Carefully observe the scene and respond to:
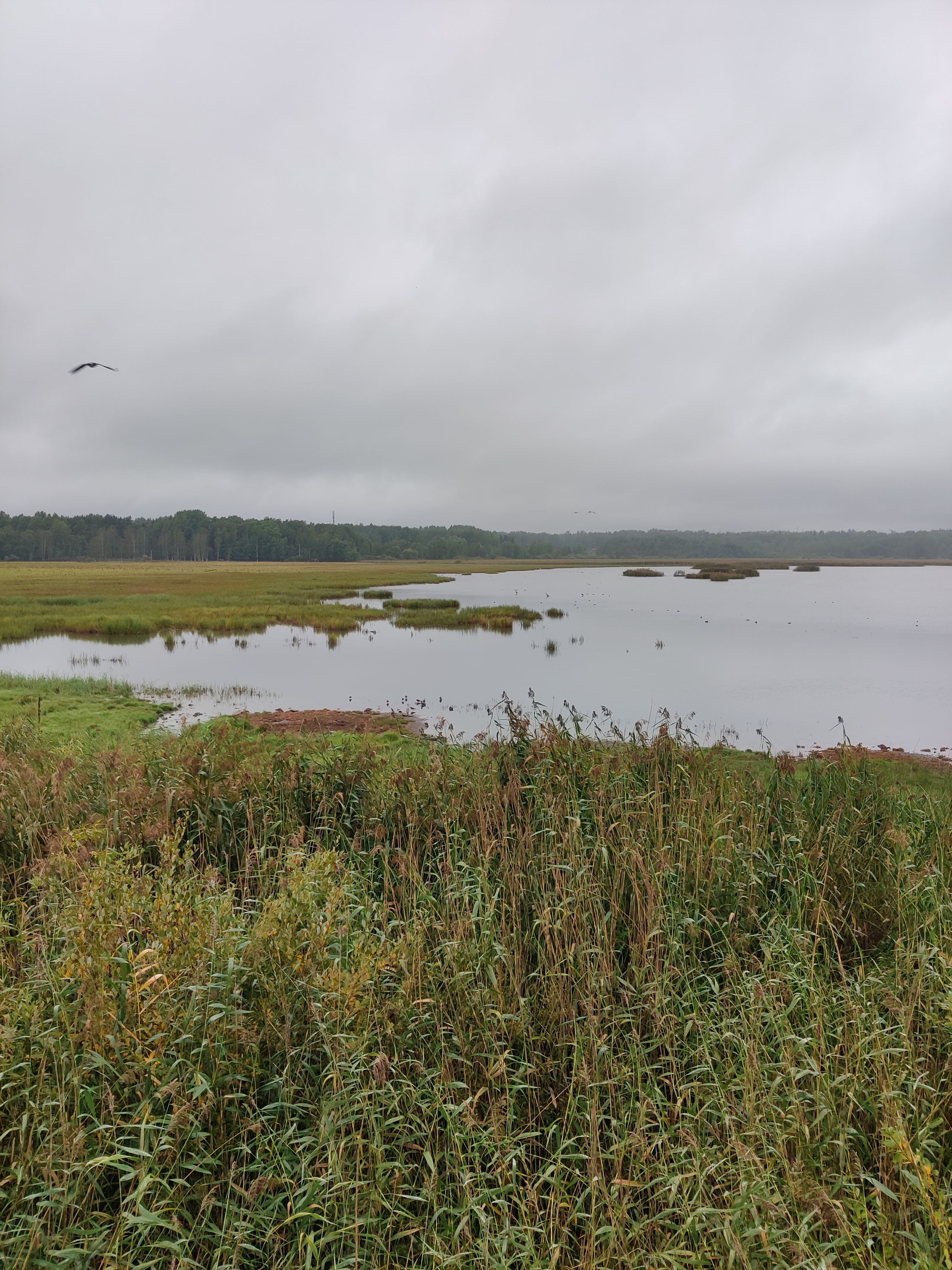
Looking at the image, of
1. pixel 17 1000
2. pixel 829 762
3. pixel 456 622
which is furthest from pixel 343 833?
pixel 456 622

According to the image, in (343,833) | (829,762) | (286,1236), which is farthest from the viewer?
(829,762)

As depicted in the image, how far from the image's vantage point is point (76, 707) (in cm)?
1659

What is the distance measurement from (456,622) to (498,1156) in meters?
36.1

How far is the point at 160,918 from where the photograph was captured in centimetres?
415

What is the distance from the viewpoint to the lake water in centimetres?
1862

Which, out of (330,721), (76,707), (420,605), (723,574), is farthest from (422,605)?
(723,574)

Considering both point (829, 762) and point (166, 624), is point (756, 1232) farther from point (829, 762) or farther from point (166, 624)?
point (166, 624)

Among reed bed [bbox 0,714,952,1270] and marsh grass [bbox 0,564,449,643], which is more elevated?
marsh grass [bbox 0,564,449,643]

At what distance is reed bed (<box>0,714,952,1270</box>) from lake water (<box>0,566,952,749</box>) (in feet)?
16.6

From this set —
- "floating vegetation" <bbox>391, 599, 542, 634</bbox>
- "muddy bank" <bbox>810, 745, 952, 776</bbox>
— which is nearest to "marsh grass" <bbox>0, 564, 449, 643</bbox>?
"floating vegetation" <bbox>391, 599, 542, 634</bbox>

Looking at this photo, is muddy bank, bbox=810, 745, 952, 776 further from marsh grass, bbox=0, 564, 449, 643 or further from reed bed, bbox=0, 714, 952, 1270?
marsh grass, bbox=0, 564, 449, 643

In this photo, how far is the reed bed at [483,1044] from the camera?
2961 millimetres

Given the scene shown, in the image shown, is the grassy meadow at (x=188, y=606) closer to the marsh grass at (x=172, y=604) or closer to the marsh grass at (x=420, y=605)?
the marsh grass at (x=172, y=604)

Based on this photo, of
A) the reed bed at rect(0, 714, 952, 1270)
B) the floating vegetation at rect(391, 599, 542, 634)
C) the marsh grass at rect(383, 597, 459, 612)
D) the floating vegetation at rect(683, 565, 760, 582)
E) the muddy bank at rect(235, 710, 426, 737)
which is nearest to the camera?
the reed bed at rect(0, 714, 952, 1270)
